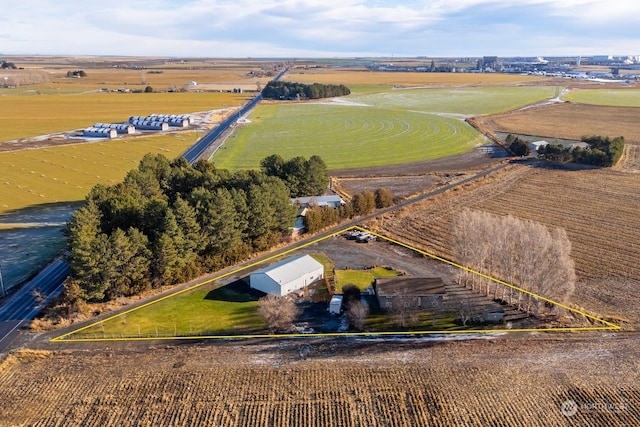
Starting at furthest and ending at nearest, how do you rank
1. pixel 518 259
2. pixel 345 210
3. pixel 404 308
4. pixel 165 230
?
pixel 345 210 < pixel 165 230 < pixel 518 259 < pixel 404 308

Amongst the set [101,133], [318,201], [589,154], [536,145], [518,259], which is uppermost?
[589,154]

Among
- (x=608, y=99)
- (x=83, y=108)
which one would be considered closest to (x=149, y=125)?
(x=83, y=108)

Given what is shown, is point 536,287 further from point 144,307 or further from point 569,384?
point 144,307

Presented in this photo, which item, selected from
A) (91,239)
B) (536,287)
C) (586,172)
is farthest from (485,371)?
(586,172)

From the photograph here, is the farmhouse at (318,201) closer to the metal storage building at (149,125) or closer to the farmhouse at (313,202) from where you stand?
the farmhouse at (313,202)

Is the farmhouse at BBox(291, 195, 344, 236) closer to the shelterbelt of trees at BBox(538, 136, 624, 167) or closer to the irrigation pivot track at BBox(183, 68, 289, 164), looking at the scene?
the irrigation pivot track at BBox(183, 68, 289, 164)

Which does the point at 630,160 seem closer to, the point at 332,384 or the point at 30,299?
the point at 332,384

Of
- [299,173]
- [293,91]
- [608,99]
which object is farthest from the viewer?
[293,91]

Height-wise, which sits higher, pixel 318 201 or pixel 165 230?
pixel 165 230
